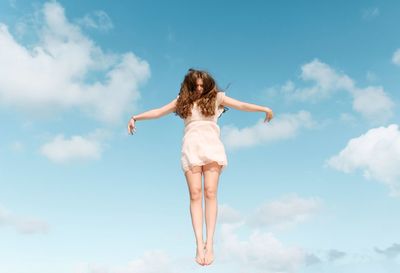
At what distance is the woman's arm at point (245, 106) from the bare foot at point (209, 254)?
9.16 feet

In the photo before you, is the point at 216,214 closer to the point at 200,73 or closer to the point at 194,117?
the point at 194,117

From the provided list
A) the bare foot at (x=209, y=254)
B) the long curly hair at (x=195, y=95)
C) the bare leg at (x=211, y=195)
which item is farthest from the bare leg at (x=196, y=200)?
the long curly hair at (x=195, y=95)

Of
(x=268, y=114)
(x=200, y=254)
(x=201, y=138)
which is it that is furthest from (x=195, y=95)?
(x=200, y=254)

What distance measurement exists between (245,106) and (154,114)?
6.11ft

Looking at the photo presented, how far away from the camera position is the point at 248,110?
10008 mm

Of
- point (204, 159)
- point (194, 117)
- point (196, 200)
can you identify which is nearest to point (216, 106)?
point (194, 117)

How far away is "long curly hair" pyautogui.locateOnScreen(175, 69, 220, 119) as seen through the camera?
9.79 metres

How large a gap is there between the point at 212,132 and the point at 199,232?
1.98 meters

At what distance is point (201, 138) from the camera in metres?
9.69

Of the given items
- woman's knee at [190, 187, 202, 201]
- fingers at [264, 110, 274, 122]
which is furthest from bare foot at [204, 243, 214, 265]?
fingers at [264, 110, 274, 122]

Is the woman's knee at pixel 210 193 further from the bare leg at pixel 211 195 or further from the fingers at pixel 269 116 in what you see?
the fingers at pixel 269 116

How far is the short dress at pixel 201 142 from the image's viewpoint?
9.56 meters

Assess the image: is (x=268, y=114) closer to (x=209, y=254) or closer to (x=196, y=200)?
(x=196, y=200)

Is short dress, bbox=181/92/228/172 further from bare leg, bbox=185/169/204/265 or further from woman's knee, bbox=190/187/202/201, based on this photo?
woman's knee, bbox=190/187/202/201
